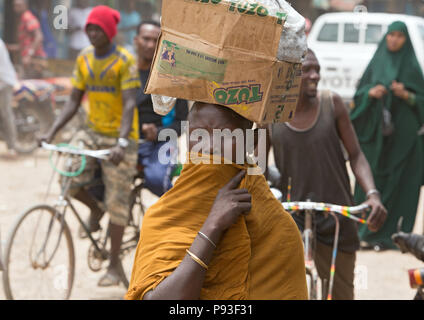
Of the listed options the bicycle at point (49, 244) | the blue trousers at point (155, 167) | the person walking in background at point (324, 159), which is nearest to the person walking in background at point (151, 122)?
the blue trousers at point (155, 167)

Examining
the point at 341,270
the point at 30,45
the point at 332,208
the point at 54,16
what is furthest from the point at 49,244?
the point at 54,16

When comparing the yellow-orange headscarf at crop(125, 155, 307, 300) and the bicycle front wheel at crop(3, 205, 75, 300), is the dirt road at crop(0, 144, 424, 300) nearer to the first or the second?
the bicycle front wheel at crop(3, 205, 75, 300)

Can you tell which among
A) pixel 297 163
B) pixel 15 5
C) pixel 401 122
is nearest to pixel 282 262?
pixel 297 163

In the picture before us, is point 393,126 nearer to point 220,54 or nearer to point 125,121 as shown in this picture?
point 125,121

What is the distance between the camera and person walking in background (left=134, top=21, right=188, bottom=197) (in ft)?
17.4

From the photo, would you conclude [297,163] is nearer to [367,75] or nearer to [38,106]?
[367,75]

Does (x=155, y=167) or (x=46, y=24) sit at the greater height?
(x=46, y=24)

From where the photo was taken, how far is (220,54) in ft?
6.40

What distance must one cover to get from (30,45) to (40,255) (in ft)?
31.6

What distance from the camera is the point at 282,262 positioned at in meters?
2.10

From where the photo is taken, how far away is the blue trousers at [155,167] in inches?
207

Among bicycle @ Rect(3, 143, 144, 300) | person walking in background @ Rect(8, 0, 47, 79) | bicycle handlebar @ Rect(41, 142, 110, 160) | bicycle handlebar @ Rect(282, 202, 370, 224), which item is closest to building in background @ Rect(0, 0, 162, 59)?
person walking in background @ Rect(8, 0, 47, 79)
